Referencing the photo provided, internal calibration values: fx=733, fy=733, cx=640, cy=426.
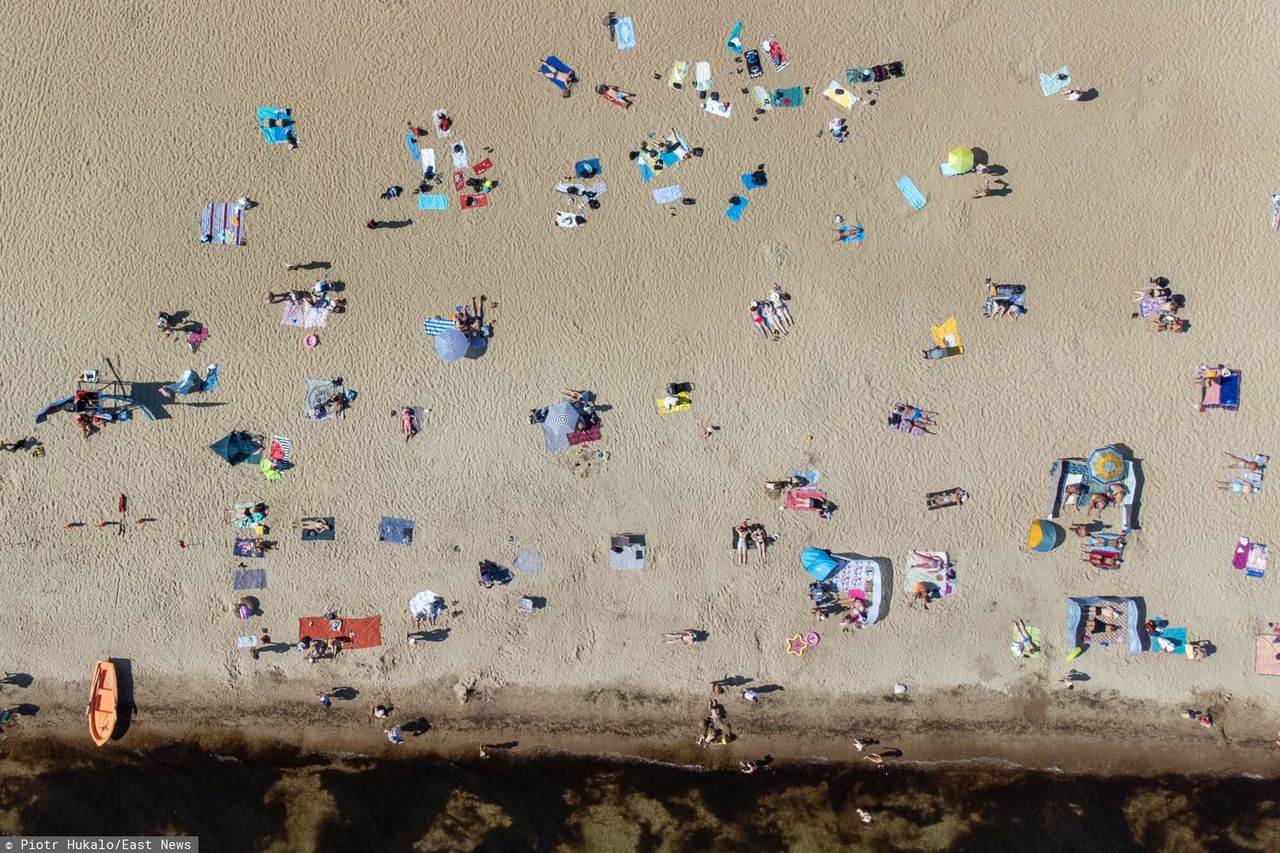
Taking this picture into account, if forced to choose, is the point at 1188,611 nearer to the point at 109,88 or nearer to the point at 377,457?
the point at 377,457

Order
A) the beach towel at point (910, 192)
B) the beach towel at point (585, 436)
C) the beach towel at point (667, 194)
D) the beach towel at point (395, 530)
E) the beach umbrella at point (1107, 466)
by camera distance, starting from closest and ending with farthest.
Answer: the beach umbrella at point (1107, 466), the beach towel at point (910, 192), the beach towel at point (667, 194), the beach towel at point (585, 436), the beach towel at point (395, 530)

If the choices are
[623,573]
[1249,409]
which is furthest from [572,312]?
[1249,409]

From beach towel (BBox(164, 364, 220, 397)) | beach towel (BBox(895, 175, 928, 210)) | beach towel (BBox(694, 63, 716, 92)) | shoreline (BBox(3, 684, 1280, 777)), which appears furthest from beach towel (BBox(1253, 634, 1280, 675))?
beach towel (BBox(164, 364, 220, 397))

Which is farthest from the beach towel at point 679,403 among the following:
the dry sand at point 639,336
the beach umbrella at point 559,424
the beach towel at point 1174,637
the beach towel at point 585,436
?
the beach towel at point 1174,637

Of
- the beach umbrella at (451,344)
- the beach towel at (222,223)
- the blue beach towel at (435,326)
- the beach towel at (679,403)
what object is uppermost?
the beach towel at (222,223)

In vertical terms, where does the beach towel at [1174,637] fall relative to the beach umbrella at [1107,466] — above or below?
below

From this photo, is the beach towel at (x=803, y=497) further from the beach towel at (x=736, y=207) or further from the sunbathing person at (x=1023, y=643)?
the beach towel at (x=736, y=207)

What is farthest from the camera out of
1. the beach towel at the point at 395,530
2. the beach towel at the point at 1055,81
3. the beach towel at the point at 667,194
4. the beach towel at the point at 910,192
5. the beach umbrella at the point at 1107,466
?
the beach towel at the point at 395,530
